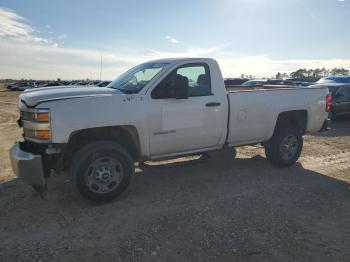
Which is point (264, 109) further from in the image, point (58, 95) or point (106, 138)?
point (58, 95)

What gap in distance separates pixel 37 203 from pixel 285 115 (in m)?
4.67

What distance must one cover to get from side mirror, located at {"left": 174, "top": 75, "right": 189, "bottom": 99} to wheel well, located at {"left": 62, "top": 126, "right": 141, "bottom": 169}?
82 centimetres

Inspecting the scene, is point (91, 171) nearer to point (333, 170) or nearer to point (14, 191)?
point (14, 191)

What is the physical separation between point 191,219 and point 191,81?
7.50 feet

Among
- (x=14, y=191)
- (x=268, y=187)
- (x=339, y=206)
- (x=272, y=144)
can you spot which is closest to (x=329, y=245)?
(x=339, y=206)

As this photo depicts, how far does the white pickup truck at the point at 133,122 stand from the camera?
451cm

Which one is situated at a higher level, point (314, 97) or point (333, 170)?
point (314, 97)

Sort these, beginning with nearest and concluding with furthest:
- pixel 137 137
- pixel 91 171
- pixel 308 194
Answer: pixel 91 171 → pixel 137 137 → pixel 308 194

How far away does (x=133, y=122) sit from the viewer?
4980 mm

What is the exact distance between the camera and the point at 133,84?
555 cm

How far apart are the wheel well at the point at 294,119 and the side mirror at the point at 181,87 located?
2.42 meters

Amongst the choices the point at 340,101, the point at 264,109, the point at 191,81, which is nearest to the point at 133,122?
the point at 191,81

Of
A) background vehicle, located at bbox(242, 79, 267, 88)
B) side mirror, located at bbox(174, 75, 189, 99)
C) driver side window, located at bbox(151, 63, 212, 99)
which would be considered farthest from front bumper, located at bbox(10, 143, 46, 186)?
background vehicle, located at bbox(242, 79, 267, 88)

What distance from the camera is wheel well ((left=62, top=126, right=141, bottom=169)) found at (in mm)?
4895
